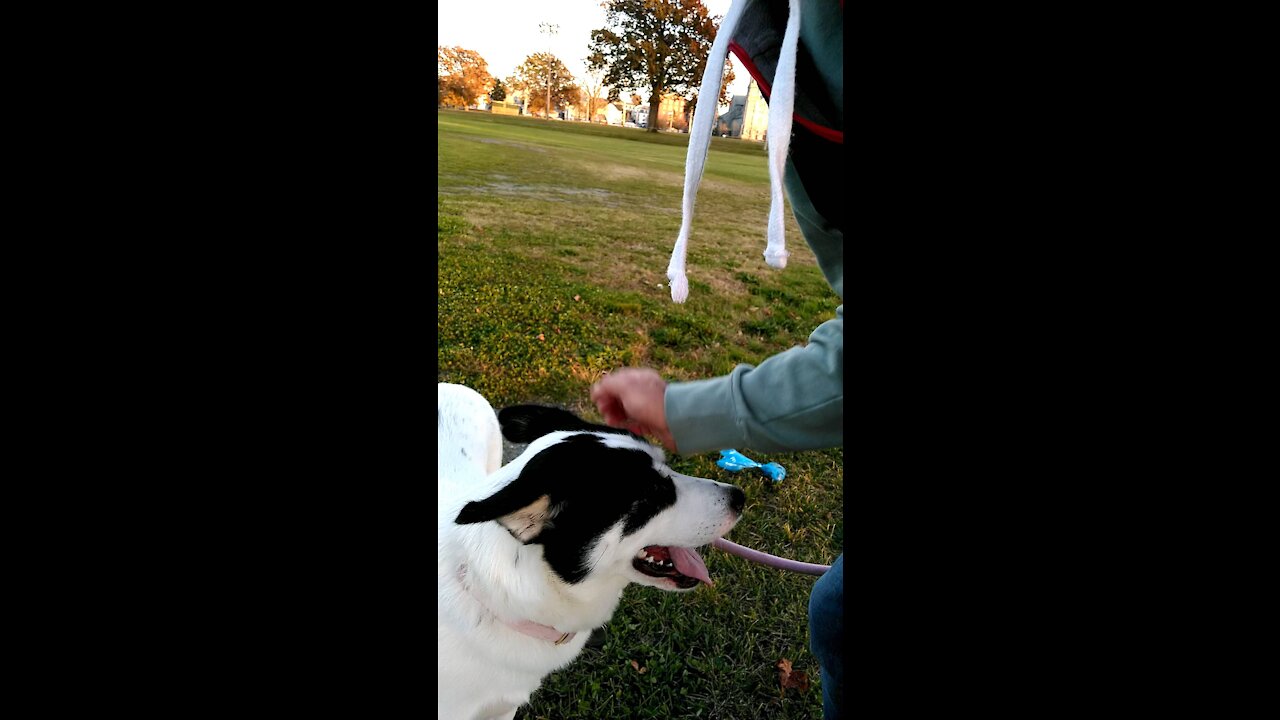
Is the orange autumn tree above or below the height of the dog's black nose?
above

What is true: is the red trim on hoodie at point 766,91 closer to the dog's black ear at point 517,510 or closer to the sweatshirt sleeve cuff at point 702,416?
the sweatshirt sleeve cuff at point 702,416

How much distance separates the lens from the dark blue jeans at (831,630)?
5.25 ft

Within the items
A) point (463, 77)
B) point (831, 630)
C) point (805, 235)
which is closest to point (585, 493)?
point (831, 630)

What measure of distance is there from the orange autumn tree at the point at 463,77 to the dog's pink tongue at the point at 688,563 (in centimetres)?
4704

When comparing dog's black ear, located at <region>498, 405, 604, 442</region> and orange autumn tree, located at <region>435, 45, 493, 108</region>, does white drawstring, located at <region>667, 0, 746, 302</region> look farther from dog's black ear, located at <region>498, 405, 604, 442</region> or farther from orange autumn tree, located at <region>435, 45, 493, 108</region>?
orange autumn tree, located at <region>435, 45, 493, 108</region>

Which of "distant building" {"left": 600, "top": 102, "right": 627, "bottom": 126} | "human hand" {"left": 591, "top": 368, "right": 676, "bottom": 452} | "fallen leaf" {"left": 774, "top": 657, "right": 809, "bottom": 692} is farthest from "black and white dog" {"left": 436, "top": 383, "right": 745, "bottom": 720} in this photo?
"distant building" {"left": 600, "top": 102, "right": 627, "bottom": 126}

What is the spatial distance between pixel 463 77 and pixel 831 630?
53461 millimetres

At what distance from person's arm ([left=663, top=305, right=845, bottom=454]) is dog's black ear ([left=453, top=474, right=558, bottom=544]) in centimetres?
63

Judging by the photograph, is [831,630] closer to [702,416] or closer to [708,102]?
[702,416]

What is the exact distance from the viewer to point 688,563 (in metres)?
2.36

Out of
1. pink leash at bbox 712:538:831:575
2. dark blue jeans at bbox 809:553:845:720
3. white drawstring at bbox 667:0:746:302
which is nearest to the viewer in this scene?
Result: white drawstring at bbox 667:0:746:302

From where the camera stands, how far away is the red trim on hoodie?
1071 millimetres

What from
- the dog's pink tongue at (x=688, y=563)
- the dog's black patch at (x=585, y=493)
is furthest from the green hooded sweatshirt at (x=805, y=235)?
the dog's pink tongue at (x=688, y=563)
